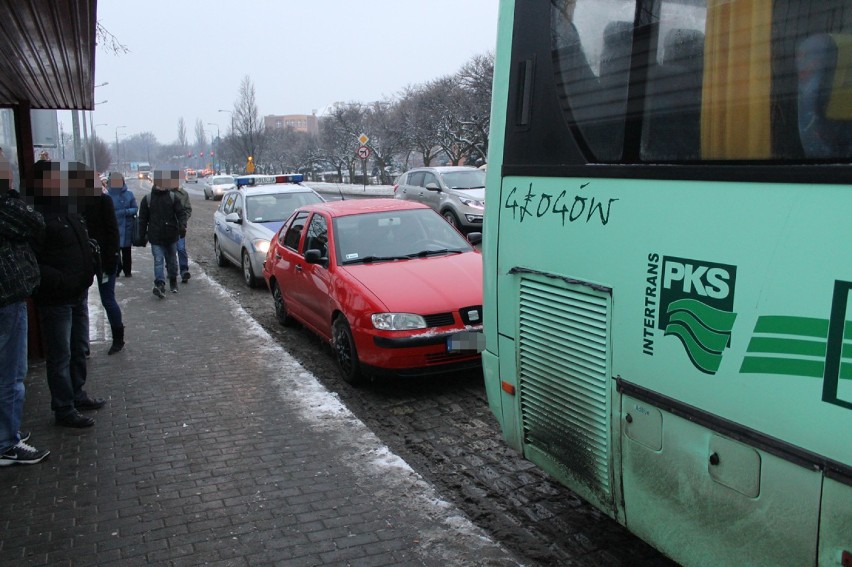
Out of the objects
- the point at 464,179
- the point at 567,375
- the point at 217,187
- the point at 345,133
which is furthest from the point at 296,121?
the point at 567,375

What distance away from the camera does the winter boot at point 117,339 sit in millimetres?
8070

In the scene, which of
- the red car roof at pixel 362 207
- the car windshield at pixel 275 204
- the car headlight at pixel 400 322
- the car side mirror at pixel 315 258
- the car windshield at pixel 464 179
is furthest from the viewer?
the car windshield at pixel 464 179

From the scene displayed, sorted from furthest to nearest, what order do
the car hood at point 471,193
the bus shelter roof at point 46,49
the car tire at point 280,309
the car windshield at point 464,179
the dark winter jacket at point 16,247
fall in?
1. the car windshield at point 464,179
2. the car hood at point 471,193
3. the car tire at point 280,309
4. the bus shelter roof at point 46,49
5. the dark winter jacket at point 16,247

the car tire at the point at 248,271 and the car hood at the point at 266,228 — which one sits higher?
the car hood at the point at 266,228

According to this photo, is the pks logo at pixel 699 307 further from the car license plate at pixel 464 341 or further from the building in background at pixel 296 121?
the building in background at pixel 296 121

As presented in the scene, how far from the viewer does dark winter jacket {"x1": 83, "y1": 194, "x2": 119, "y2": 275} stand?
6664 mm

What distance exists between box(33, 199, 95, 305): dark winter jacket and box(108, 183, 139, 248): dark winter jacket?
19.3ft

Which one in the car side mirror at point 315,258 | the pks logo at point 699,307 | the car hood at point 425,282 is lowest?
the car hood at point 425,282

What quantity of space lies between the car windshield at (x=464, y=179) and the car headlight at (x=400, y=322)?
1327 cm

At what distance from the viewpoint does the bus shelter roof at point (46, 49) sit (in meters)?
5.08

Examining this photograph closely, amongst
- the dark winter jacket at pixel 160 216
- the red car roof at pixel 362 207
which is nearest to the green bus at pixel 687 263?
the red car roof at pixel 362 207

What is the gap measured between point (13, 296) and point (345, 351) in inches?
118

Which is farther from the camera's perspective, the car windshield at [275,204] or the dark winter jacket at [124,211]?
the car windshield at [275,204]

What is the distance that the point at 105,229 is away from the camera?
22.3ft
